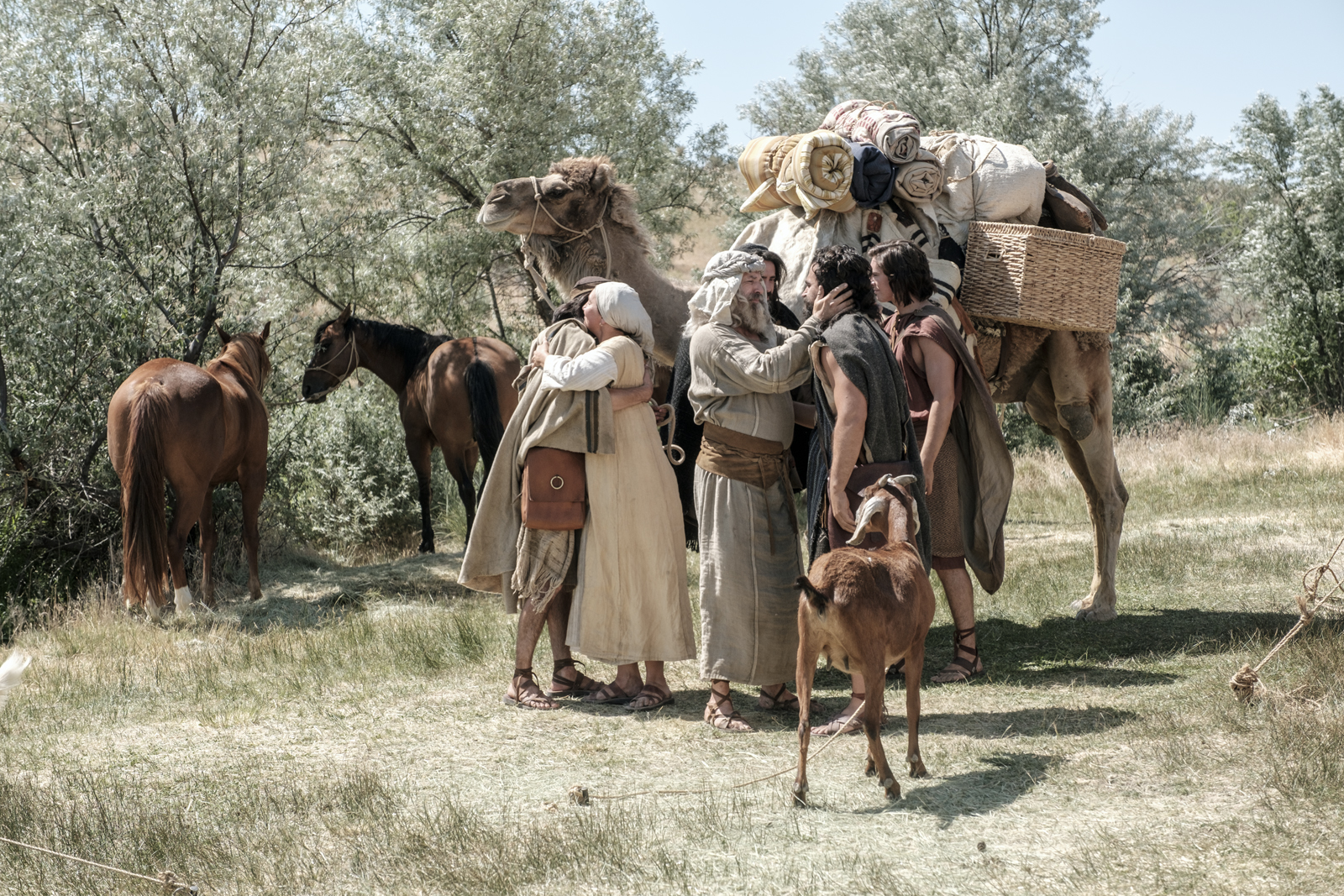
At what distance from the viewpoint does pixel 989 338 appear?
277 inches

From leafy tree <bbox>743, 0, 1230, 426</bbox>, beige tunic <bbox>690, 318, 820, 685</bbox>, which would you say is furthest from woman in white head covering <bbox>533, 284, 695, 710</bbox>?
leafy tree <bbox>743, 0, 1230, 426</bbox>

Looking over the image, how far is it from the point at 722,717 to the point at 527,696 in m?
1.05

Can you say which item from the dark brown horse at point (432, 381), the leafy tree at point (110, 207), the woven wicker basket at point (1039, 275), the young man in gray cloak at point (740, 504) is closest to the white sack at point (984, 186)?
the woven wicker basket at point (1039, 275)

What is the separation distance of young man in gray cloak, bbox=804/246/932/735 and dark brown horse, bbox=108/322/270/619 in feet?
17.1

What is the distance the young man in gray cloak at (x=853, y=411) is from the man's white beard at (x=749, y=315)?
→ 238 millimetres

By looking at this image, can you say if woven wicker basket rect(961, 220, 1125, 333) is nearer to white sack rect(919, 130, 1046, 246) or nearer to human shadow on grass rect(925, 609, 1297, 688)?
white sack rect(919, 130, 1046, 246)

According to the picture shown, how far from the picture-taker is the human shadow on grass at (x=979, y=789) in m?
4.04

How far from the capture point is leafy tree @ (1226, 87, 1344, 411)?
754 inches

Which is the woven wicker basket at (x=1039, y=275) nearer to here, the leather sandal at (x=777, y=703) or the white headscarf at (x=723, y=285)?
the white headscarf at (x=723, y=285)

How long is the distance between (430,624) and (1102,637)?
428 cm

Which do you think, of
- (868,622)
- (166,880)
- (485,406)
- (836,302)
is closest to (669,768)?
(868,622)

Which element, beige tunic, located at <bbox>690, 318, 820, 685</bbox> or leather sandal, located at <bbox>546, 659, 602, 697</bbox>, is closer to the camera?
beige tunic, located at <bbox>690, 318, 820, 685</bbox>

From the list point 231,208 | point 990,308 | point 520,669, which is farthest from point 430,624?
point 231,208

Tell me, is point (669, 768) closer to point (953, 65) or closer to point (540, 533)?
point (540, 533)
